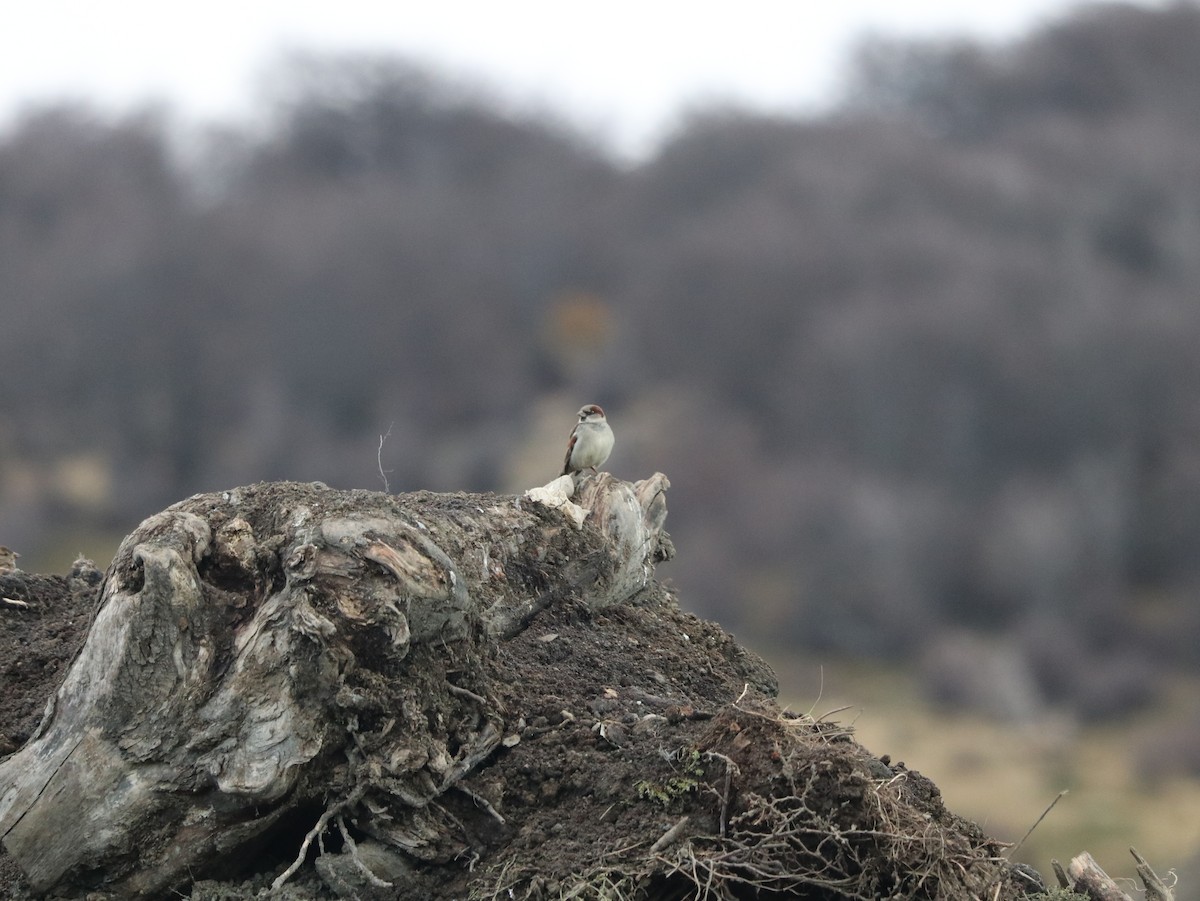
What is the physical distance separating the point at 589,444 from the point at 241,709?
5378 mm

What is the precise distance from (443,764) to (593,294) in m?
98.5

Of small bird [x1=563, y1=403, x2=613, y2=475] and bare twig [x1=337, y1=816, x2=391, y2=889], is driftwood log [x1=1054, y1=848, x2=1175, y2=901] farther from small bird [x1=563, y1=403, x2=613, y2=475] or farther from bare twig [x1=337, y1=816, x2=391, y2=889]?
small bird [x1=563, y1=403, x2=613, y2=475]

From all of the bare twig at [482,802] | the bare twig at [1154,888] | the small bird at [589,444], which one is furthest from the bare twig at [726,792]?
the small bird at [589,444]

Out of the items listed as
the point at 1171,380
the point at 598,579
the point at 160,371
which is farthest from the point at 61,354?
the point at 598,579

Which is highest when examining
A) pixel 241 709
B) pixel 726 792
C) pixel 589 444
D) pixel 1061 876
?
pixel 589 444

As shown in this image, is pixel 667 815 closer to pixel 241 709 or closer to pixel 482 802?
pixel 482 802

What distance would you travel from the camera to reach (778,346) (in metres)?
91.9

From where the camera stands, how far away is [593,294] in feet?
345

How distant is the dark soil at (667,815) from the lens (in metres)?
6.95

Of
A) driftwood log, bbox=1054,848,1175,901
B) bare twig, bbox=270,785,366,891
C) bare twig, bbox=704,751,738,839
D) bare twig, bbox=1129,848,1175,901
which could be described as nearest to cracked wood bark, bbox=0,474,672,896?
bare twig, bbox=270,785,366,891

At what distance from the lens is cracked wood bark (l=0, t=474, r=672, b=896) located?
7.12 metres

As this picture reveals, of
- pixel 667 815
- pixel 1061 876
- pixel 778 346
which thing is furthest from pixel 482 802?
pixel 778 346

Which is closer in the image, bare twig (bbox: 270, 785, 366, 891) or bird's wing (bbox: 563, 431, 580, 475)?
bare twig (bbox: 270, 785, 366, 891)

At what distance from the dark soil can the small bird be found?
403cm
